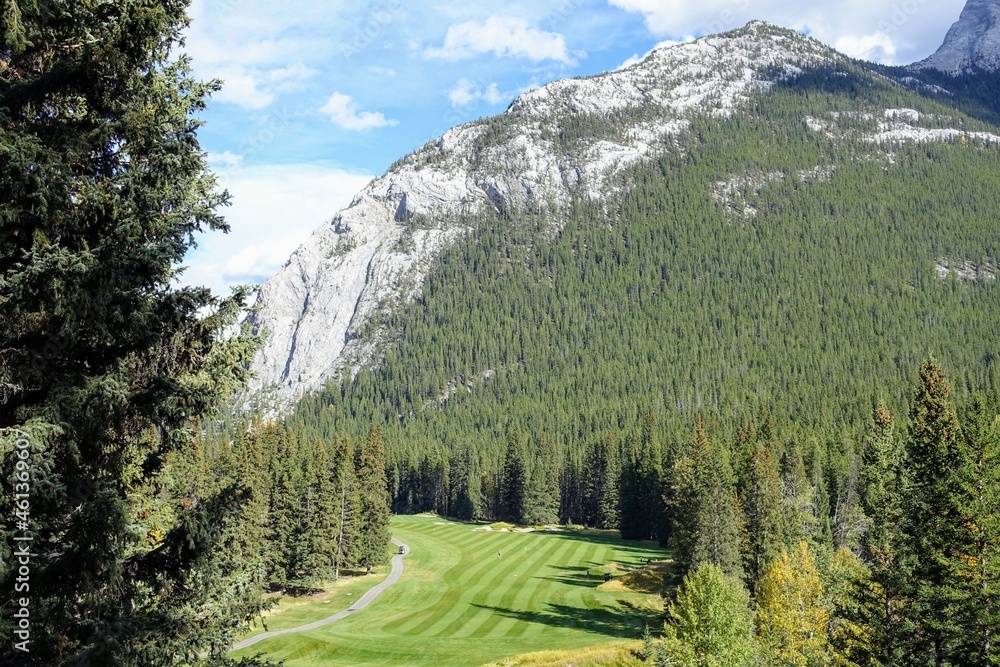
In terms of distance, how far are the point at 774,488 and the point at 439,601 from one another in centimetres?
3545

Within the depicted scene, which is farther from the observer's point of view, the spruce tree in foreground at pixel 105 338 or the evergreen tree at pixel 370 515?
the evergreen tree at pixel 370 515

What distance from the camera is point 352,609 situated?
210 feet

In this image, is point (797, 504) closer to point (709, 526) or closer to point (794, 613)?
point (709, 526)

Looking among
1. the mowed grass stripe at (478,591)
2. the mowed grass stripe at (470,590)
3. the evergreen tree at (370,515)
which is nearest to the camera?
the mowed grass stripe at (478,591)

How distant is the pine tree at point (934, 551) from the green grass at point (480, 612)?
28.3 m

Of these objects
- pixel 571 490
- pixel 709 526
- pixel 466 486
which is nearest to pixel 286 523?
pixel 709 526

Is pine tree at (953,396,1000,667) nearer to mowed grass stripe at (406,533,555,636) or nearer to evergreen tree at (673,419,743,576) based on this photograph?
evergreen tree at (673,419,743,576)

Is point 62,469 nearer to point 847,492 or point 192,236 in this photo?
point 192,236

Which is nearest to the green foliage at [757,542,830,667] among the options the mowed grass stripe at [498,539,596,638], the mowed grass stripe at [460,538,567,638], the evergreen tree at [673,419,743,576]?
the evergreen tree at [673,419,743,576]

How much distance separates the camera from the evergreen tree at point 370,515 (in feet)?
265

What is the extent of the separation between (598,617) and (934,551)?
1541 inches

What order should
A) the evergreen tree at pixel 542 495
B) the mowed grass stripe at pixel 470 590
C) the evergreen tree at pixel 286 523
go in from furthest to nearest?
1. the evergreen tree at pixel 542 495
2. the evergreen tree at pixel 286 523
3. the mowed grass stripe at pixel 470 590

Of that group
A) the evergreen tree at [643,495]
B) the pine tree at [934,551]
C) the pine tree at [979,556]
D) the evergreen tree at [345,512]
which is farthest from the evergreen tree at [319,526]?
the pine tree at [979,556]

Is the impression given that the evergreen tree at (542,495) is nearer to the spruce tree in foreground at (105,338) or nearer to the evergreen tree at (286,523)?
the evergreen tree at (286,523)
